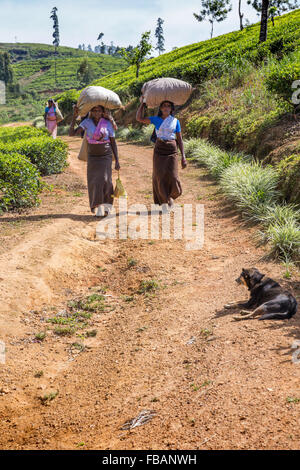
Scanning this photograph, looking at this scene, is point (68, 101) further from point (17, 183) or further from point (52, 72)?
point (52, 72)

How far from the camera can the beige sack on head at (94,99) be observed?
22.8 ft

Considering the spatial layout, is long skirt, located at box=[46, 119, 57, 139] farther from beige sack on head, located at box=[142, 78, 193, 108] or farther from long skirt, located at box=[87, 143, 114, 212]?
beige sack on head, located at box=[142, 78, 193, 108]

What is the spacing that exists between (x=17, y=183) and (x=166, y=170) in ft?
8.89

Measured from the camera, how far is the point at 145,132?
61.1 feet

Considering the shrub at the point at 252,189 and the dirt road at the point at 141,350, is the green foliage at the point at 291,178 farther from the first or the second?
the dirt road at the point at 141,350

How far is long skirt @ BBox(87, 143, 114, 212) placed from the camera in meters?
7.55

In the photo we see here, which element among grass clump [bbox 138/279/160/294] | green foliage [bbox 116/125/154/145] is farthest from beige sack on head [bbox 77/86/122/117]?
green foliage [bbox 116/125/154/145]

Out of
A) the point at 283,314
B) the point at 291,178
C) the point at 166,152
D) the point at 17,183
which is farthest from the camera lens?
the point at 17,183

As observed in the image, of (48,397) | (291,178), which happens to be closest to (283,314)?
(48,397)

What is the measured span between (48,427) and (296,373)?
1.89 metres

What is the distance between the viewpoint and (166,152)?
7.56 m

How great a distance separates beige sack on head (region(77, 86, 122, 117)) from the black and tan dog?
4.07 meters

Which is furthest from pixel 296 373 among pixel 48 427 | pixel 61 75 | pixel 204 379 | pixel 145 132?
pixel 61 75

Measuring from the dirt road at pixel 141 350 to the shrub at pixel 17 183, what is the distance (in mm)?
829
